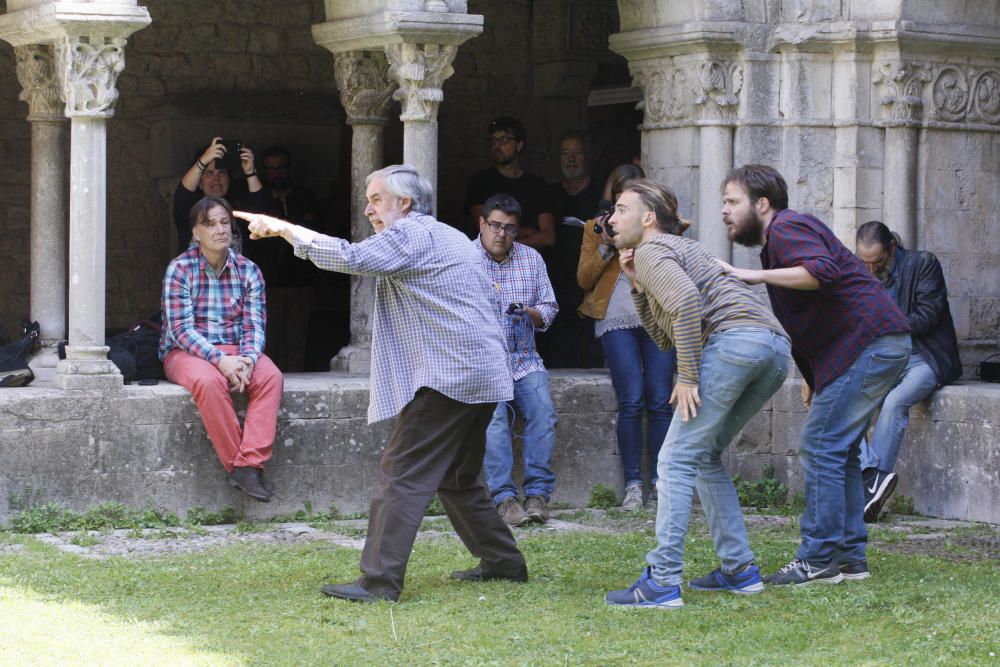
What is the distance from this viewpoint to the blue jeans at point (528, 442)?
26.7ft

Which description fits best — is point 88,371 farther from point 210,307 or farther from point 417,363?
point 417,363

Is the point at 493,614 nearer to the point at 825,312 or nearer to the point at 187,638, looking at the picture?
the point at 187,638

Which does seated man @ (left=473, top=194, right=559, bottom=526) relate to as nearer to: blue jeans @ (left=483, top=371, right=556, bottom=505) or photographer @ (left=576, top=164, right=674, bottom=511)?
blue jeans @ (left=483, top=371, right=556, bottom=505)

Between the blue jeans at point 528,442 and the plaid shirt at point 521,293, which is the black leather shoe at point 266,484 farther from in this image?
the plaid shirt at point 521,293

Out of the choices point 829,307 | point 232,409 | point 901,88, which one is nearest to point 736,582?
point 829,307

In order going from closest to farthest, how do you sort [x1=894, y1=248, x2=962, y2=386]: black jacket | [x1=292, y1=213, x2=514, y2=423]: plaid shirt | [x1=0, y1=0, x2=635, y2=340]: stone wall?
[x1=292, y1=213, x2=514, y2=423]: plaid shirt < [x1=894, y1=248, x2=962, y2=386]: black jacket < [x1=0, y1=0, x2=635, y2=340]: stone wall

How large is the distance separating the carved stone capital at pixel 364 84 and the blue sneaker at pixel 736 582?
3625 mm

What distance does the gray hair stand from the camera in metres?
6.15

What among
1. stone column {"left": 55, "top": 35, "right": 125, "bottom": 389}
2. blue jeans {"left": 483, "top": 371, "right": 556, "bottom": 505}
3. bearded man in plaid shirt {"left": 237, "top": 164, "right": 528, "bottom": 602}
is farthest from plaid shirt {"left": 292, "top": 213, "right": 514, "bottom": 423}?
stone column {"left": 55, "top": 35, "right": 125, "bottom": 389}

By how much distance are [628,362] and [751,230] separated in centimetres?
239

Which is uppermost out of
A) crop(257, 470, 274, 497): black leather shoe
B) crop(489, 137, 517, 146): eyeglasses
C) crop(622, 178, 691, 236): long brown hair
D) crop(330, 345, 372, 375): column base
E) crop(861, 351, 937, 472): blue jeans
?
crop(489, 137, 517, 146): eyeglasses

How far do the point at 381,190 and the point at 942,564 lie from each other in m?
2.82

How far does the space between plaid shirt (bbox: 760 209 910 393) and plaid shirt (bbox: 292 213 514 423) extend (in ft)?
3.67

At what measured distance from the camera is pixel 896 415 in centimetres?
845
